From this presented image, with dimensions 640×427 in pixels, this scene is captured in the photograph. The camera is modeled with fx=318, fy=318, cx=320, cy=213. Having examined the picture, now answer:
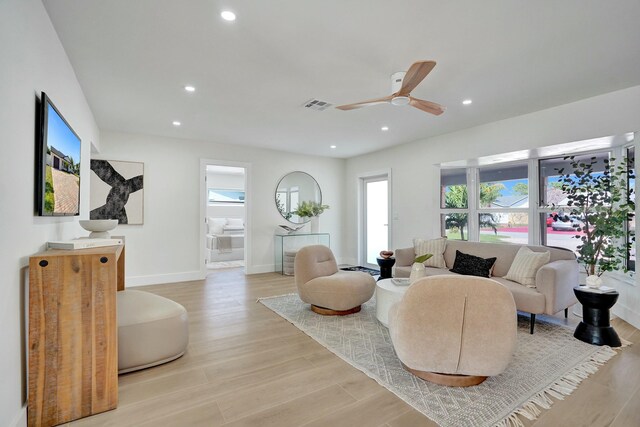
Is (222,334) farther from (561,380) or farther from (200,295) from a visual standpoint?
(561,380)

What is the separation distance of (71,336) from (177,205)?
395 cm

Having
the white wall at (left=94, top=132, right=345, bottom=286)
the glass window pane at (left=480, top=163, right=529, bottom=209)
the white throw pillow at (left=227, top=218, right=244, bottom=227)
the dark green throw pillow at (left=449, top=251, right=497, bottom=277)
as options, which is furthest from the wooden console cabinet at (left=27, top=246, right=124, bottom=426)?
the white throw pillow at (left=227, top=218, right=244, bottom=227)

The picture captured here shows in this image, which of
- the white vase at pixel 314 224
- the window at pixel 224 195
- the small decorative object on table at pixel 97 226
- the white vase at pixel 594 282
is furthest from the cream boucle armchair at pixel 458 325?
the window at pixel 224 195

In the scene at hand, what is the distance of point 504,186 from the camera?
15.9 feet

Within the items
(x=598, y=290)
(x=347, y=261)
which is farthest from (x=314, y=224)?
(x=598, y=290)

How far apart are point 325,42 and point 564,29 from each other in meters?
1.73

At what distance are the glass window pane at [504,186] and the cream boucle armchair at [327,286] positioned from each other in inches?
102

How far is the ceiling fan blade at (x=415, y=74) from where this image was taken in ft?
7.33

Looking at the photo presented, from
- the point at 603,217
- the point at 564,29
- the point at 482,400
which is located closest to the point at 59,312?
the point at 482,400

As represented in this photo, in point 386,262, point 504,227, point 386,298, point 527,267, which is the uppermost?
point 504,227

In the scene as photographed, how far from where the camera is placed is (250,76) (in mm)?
3088

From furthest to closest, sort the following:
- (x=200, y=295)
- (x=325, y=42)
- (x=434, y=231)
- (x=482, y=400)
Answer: (x=434, y=231) → (x=200, y=295) → (x=325, y=42) → (x=482, y=400)

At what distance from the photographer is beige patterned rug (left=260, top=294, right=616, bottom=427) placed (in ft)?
6.31

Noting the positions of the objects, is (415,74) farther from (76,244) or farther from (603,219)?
(76,244)
